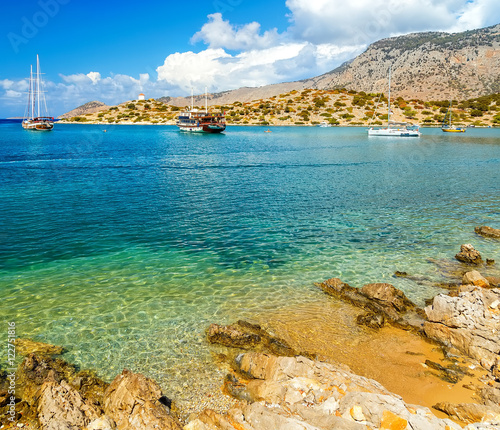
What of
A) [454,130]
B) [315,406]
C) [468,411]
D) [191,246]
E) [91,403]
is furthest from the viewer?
[454,130]

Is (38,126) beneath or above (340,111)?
beneath

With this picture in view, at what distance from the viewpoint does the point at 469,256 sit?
1817 centimetres

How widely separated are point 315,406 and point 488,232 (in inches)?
761

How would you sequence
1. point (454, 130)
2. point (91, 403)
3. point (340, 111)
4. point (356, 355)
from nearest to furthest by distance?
point (91, 403) < point (356, 355) < point (454, 130) < point (340, 111)

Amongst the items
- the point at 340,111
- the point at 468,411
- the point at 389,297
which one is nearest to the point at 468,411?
the point at 468,411

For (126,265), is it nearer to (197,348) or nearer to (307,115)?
(197,348)

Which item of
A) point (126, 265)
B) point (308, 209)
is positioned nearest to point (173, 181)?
point (308, 209)

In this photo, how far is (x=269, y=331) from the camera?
41.1ft

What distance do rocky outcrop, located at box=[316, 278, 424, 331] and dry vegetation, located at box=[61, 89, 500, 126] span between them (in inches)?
5591

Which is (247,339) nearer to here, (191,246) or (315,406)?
(315,406)

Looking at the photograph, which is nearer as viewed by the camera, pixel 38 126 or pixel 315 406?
pixel 315 406

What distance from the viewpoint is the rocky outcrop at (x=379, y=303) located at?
13055mm

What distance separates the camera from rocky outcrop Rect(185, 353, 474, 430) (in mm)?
7156

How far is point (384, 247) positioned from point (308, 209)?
872cm
